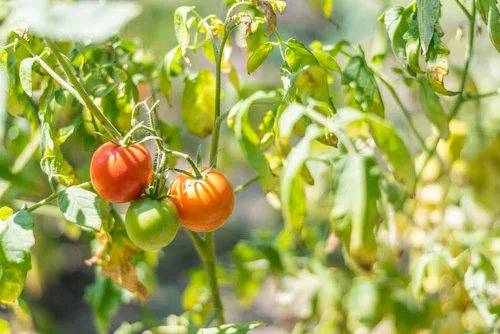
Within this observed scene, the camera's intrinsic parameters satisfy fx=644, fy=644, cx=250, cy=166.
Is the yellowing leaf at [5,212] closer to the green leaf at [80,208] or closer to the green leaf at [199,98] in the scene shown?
the green leaf at [80,208]

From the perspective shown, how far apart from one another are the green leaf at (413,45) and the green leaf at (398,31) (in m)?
0.02

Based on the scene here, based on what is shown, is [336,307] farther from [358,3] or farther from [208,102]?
[358,3]

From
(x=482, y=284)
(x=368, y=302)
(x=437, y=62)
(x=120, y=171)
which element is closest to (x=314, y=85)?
(x=437, y=62)

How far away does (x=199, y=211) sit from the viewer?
2.57 feet

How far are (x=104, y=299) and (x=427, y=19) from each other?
0.77 m

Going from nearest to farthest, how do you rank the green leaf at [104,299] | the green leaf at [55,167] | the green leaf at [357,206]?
the green leaf at [357,206] < the green leaf at [55,167] < the green leaf at [104,299]

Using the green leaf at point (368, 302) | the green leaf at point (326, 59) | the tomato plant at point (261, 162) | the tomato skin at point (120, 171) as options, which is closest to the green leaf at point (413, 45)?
the tomato plant at point (261, 162)

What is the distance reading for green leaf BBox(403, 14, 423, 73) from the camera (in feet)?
2.63

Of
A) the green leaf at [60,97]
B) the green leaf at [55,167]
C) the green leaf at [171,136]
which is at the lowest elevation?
the green leaf at [171,136]

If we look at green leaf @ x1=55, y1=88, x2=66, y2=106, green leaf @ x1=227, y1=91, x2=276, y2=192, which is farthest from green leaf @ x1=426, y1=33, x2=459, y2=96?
green leaf @ x1=55, y1=88, x2=66, y2=106

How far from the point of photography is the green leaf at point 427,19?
2.49ft

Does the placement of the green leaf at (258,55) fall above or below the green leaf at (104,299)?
above

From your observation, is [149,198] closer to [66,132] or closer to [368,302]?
[66,132]

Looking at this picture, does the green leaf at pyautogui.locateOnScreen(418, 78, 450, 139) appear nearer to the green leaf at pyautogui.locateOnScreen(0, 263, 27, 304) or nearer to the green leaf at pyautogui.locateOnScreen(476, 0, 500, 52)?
the green leaf at pyautogui.locateOnScreen(476, 0, 500, 52)
